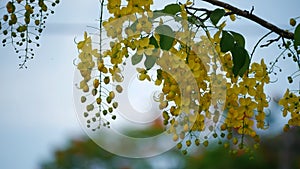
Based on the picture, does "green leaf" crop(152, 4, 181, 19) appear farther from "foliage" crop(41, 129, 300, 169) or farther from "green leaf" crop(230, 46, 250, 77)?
"foliage" crop(41, 129, 300, 169)

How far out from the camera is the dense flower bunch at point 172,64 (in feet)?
1.73

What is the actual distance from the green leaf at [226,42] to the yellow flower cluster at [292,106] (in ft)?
0.46

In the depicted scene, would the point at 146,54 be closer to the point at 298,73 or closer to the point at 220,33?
the point at 220,33

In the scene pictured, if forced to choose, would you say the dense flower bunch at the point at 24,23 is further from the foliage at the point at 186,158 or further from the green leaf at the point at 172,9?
the foliage at the point at 186,158

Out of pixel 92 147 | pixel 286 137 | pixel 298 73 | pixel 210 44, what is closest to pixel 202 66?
pixel 210 44

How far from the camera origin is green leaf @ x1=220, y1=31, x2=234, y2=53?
554 millimetres

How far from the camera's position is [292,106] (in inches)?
25.5

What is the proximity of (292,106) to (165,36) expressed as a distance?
21 cm

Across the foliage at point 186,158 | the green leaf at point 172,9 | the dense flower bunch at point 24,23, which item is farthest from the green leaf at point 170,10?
the foliage at point 186,158

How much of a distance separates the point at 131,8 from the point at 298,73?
0.25 meters

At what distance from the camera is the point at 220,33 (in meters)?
0.58

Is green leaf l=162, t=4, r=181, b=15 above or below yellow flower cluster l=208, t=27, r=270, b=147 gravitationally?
above

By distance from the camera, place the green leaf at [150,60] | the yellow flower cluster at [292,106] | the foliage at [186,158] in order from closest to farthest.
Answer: the green leaf at [150,60], the yellow flower cluster at [292,106], the foliage at [186,158]

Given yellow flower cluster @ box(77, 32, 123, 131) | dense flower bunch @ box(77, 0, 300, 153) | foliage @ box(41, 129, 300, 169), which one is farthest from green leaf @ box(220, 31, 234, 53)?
foliage @ box(41, 129, 300, 169)
